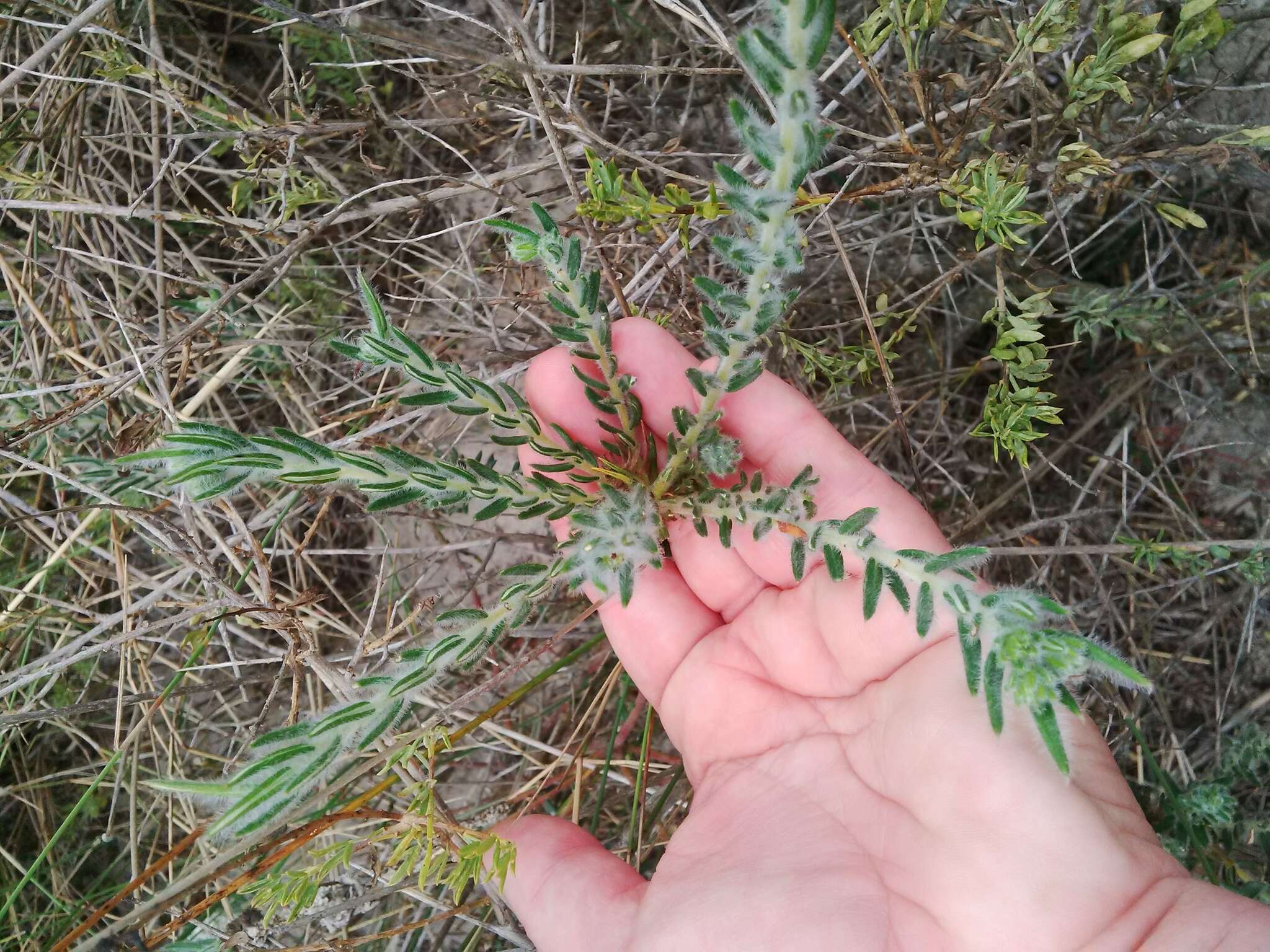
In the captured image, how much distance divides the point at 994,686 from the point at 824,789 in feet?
2.89

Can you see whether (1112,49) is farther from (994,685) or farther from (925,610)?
(994,685)

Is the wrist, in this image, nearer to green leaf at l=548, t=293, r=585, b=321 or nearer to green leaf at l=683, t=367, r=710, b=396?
green leaf at l=683, t=367, r=710, b=396

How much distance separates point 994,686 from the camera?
5.61 feet

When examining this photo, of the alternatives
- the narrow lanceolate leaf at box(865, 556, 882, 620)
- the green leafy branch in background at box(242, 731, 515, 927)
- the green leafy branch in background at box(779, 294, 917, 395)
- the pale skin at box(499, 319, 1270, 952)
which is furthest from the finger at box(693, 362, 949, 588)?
the green leafy branch in background at box(242, 731, 515, 927)

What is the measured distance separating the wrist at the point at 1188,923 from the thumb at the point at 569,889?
1211 millimetres

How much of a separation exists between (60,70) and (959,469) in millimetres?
4066

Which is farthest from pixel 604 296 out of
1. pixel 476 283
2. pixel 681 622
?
pixel 681 622

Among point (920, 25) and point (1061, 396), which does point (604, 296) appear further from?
point (1061, 396)

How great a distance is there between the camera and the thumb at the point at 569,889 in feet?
8.19

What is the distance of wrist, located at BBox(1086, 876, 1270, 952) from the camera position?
185cm

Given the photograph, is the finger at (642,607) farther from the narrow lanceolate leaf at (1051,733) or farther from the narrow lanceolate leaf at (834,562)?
the narrow lanceolate leaf at (1051,733)

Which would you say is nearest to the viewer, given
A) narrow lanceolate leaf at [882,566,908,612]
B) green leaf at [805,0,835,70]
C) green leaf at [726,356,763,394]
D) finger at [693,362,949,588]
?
green leaf at [805,0,835,70]

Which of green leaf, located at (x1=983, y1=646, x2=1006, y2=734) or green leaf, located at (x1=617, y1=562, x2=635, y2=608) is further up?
green leaf, located at (x1=983, y1=646, x2=1006, y2=734)

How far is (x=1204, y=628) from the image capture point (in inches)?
141
